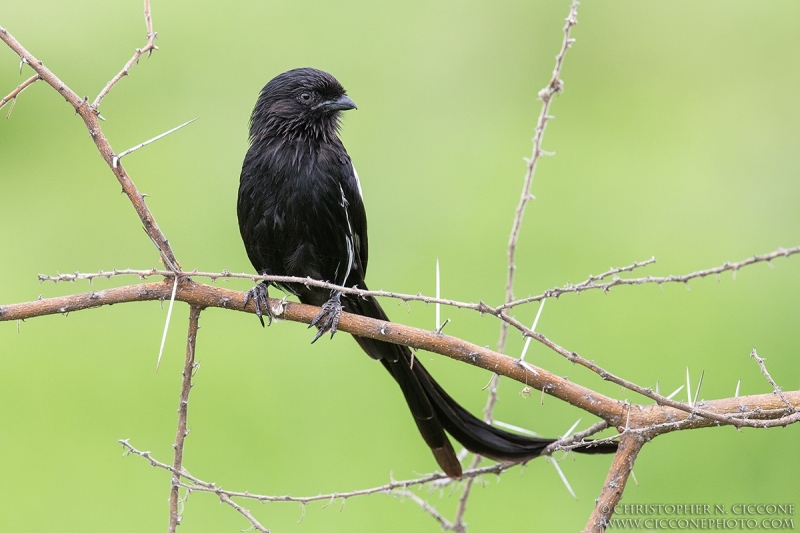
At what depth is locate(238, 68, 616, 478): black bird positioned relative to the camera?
3519 millimetres

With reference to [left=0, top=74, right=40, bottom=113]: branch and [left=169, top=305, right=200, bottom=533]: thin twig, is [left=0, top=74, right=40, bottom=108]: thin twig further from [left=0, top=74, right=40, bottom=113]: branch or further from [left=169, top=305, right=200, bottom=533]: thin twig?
[left=169, top=305, right=200, bottom=533]: thin twig

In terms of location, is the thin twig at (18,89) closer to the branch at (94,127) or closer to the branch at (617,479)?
the branch at (94,127)

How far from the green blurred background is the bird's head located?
6.69ft

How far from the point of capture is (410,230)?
6.88 metres

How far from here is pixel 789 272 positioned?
6.46m

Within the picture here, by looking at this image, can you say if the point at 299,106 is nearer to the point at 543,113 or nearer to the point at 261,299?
the point at 261,299

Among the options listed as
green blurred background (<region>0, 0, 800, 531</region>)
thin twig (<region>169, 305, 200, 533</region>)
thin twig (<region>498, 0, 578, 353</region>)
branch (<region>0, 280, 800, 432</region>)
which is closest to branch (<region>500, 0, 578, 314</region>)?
thin twig (<region>498, 0, 578, 353</region>)

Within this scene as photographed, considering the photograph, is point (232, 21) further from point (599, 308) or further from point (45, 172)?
point (599, 308)

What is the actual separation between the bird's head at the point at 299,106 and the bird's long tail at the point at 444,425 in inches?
42.3

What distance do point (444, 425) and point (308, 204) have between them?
1.11m

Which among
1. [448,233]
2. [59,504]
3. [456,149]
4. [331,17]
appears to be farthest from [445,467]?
[331,17]

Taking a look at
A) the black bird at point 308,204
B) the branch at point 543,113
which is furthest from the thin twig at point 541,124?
the black bird at point 308,204

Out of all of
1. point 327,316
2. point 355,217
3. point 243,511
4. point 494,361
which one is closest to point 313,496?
point 243,511

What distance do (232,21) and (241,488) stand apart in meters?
4.76
